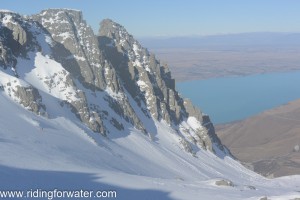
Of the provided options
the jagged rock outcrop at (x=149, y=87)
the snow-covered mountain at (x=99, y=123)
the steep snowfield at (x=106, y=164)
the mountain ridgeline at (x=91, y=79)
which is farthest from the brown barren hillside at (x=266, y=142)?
the steep snowfield at (x=106, y=164)

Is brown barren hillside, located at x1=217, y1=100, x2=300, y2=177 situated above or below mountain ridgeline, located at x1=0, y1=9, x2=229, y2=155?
below

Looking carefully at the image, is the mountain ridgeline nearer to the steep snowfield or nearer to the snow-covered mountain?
the snow-covered mountain

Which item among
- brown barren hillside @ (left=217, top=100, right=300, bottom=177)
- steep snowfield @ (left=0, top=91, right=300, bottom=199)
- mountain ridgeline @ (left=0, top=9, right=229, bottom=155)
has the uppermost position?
mountain ridgeline @ (left=0, top=9, right=229, bottom=155)

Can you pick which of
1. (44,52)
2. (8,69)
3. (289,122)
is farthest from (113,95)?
(289,122)

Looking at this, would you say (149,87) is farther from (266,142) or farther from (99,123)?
(266,142)

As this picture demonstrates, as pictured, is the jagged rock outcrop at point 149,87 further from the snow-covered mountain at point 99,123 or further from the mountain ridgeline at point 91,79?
the snow-covered mountain at point 99,123

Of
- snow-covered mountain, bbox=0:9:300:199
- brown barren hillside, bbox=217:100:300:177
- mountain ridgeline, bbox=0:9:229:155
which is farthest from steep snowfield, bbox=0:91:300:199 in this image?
brown barren hillside, bbox=217:100:300:177
